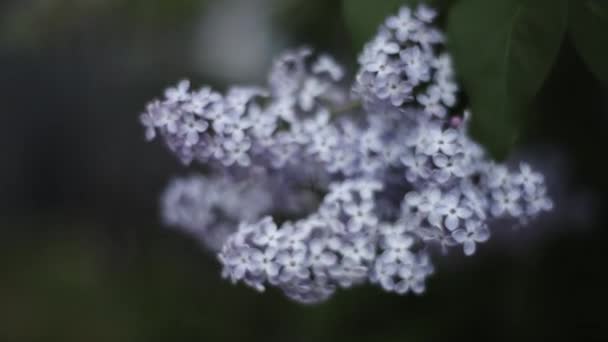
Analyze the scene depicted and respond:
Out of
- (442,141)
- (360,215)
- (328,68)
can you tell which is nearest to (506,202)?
(442,141)

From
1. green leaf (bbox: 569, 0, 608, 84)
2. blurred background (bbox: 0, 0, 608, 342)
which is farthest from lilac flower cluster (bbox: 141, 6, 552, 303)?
blurred background (bbox: 0, 0, 608, 342)

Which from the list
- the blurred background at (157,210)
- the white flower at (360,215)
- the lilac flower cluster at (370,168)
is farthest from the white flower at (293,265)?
the blurred background at (157,210)

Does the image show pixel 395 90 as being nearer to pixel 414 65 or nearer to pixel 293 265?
pixel 414 65

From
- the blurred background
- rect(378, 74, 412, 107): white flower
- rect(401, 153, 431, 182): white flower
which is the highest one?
the blurred background

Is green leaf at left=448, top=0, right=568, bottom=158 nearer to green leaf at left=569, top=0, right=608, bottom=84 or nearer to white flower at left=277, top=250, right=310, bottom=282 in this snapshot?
green leaf at left=569, top=0, right=608, bottom=84

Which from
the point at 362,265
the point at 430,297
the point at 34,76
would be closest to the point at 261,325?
the point at 430,297
